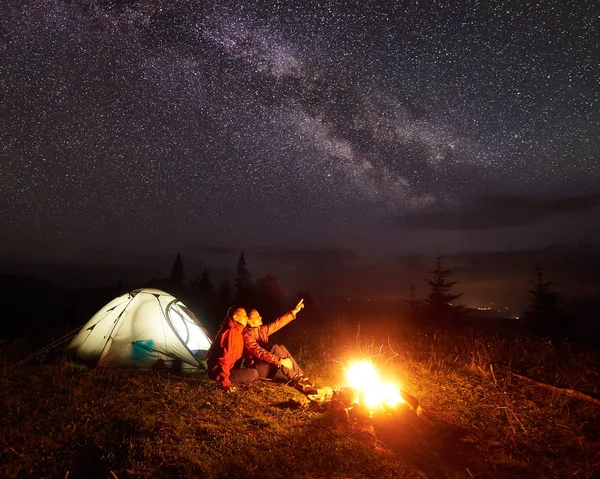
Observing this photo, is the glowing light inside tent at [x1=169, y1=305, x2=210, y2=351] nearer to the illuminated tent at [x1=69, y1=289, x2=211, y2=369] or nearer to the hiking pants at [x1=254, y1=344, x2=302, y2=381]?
the illuminated tent at [x1=69, y1=289, x2=211, y2=369]

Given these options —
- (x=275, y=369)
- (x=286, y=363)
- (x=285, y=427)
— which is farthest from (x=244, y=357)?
(x=285, y=427)

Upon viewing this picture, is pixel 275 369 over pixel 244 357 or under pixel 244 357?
under

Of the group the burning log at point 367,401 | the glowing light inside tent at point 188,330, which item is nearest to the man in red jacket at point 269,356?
the burning log at point 367,401

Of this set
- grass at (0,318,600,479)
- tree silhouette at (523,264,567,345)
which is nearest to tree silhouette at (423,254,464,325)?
tree silhouette at (523,264,567,345)

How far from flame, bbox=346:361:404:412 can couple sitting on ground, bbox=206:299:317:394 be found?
88 centimetres

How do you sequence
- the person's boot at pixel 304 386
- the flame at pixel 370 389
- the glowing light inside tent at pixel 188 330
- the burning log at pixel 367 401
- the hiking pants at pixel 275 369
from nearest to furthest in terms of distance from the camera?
the burning log at pixel 367 401 → the flame at pixel 370 389 → the person's boot at pixel 304 386 → the hiking pants at pixel 275 369 → the glowing light inside tent at pixel 188 330

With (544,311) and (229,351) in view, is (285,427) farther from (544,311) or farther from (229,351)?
(544,311)

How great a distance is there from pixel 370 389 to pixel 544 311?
34926 mm

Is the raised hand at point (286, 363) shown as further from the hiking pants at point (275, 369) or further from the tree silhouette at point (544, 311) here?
the tree silhouette at point (544, 311)

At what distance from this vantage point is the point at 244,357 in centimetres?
831

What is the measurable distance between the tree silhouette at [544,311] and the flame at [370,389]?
107 feet

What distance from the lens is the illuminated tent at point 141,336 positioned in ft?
29.9

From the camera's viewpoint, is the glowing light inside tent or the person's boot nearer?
the person's boot

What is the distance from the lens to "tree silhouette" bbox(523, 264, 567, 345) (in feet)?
109
